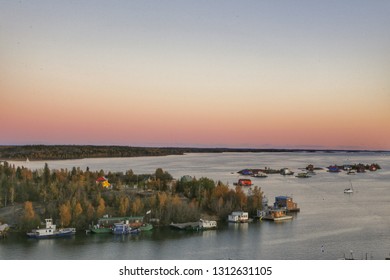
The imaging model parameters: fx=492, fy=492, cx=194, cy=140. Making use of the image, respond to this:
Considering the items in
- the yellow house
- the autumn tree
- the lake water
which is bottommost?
the lake water

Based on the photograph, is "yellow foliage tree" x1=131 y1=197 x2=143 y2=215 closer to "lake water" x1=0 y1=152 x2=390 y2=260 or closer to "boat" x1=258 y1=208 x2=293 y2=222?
"lake water" x1=0 y1=152 x2=390 y2=260

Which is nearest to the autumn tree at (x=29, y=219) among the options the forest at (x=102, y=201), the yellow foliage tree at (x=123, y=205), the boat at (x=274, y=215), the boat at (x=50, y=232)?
the forest at (x=102, y=201)

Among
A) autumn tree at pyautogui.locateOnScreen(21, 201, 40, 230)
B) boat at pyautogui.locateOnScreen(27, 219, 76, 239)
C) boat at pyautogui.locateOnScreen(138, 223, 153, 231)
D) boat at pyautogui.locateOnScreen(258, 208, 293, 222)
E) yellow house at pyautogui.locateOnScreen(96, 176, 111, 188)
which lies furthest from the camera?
yellow house at pyautogui.locateOnScreen(96, 176, 111, 188)

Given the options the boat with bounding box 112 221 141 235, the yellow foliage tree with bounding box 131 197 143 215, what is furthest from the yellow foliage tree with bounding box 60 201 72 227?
the yellow foliage tree with bounding box 131 197 143 215

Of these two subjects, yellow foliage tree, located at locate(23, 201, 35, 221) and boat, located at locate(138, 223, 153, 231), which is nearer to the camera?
yellow foliage tree, located at locate(23, 201, 35, 221)

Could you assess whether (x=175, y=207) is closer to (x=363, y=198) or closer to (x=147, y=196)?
(x=147, y=196)

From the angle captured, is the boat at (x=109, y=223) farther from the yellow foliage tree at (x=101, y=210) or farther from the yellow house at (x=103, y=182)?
the yellow house at (x=103, y=182)
